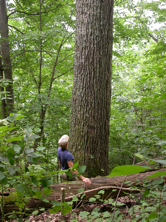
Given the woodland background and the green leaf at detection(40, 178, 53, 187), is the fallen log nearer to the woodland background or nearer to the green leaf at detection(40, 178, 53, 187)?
the green leaf at detection(40, 178, 53, 187)

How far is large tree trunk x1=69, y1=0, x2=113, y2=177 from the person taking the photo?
3770mm

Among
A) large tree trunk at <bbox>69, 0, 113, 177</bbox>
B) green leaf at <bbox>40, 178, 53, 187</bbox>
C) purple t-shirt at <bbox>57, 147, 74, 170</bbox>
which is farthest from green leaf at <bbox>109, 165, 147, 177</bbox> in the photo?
large tree trunk at <bbox>69, 0, 113, 177</bbox>

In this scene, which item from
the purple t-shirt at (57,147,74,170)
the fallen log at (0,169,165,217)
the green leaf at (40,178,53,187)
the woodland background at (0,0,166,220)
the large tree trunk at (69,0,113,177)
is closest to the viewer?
the green leaf at (40,178,53,187)

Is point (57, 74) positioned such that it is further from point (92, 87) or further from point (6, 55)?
point (92, 87)

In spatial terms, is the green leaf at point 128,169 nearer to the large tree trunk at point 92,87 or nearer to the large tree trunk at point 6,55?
the large tree trunk at point 92,87

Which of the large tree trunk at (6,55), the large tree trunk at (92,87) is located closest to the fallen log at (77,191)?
the large tree trunk at (92,87)

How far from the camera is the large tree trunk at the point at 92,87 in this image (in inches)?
148

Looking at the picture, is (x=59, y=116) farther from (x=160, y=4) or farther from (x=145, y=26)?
(x=160, y=4)

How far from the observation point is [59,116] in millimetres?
6438

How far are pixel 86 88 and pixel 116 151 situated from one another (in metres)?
3.78

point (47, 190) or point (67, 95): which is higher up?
point (67, 95)

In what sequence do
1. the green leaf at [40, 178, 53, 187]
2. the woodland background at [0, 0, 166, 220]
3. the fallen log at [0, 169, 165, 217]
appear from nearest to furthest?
1. the green leaf at [40, 178, 53, 187]
2. the fallen log at [0, 169, 165, 217]
3. the woodland background at [0, 0, 166, 220]

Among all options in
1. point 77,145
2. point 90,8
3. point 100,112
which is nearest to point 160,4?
point 90,8

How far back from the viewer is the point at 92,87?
3.90 m
